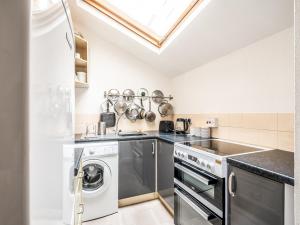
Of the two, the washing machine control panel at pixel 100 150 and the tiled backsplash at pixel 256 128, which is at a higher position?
the tiled backsplash at pixel 256 128

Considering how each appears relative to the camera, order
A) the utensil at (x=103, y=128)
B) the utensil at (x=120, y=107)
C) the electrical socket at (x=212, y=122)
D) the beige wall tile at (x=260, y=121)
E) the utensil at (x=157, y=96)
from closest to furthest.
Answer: the beige wall tile at (x=260, y=121), the electrical socket at (x=212, y=122), the utensil at (x=103, y=128), the utensil at (x=120, y=107), the utensil at (x=157, y=96)

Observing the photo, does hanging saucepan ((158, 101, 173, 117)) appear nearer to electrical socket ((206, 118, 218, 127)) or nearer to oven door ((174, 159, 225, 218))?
electrical socket ((206, 118, 218, 127))

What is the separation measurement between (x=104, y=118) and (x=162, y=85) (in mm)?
1159

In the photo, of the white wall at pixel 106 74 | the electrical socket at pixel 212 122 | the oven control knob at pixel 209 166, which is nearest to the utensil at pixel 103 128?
the white wall at pixel 106 74

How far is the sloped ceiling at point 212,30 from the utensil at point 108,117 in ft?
3.19

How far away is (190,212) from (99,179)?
1.06 metres

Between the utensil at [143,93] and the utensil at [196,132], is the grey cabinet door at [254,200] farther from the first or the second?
the utensil at [143,93]

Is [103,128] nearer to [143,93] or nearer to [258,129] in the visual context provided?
[143,93]

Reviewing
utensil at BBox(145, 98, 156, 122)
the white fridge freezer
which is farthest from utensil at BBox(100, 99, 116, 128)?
the white fridge freezer

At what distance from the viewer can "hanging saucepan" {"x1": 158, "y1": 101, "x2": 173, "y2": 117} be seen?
2.80 metres

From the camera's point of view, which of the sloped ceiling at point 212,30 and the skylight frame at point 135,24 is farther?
the skylight frame at point 135,24

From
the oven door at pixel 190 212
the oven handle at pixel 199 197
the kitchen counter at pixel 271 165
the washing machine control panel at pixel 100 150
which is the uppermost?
the kitchen counter at pixel 271 165

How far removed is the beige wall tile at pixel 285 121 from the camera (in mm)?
1222
